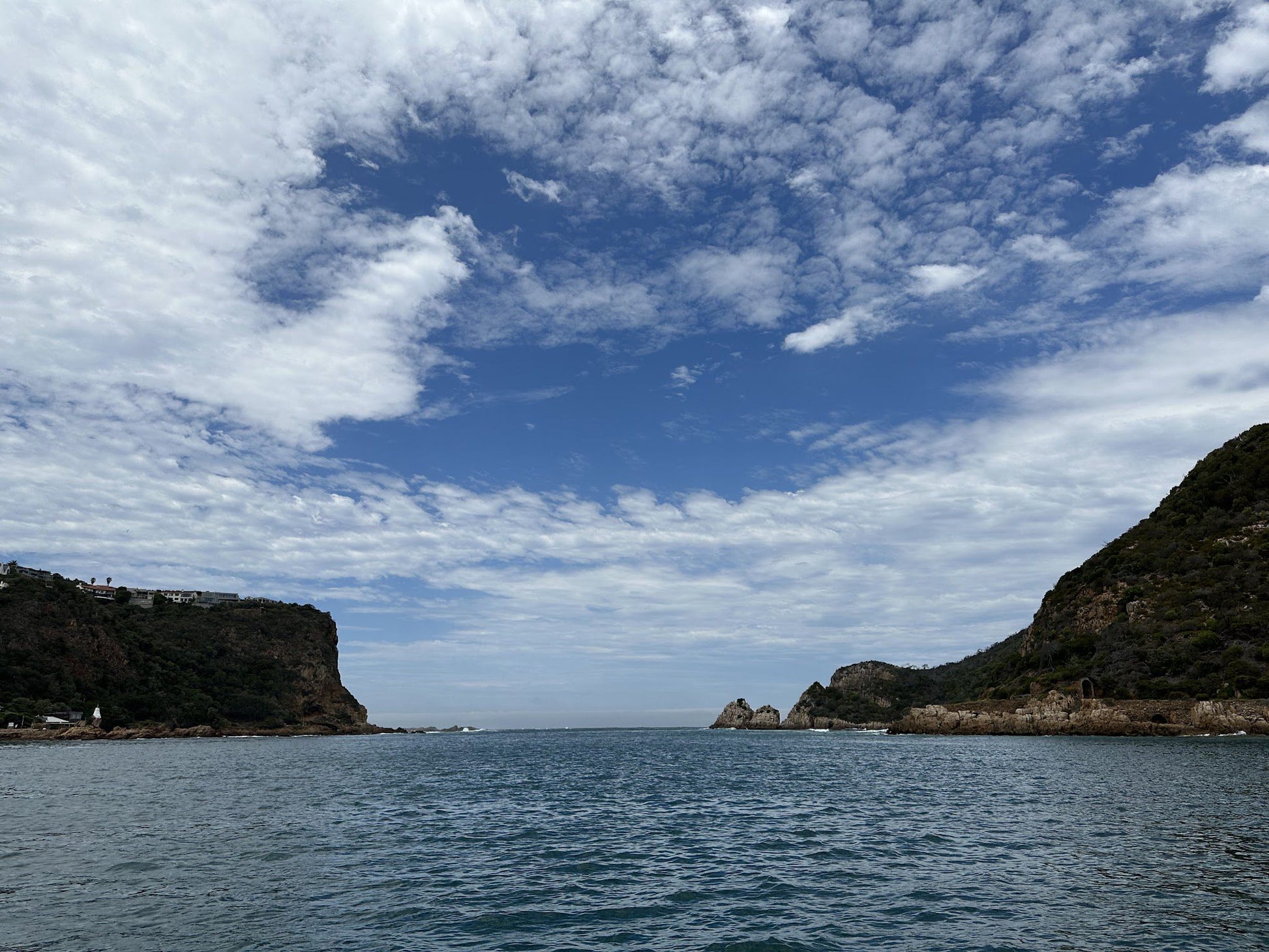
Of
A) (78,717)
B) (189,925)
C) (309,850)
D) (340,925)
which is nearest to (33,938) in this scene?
(189,925)

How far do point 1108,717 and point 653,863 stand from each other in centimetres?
11066

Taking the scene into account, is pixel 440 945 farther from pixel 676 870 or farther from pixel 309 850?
pixel 309 850

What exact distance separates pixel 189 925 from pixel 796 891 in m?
18.2

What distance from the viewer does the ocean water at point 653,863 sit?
759 inches

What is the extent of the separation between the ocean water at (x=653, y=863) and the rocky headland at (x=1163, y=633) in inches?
2097

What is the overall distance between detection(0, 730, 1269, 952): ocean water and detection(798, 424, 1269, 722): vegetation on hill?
191 ft

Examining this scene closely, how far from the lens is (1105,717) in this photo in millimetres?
110062

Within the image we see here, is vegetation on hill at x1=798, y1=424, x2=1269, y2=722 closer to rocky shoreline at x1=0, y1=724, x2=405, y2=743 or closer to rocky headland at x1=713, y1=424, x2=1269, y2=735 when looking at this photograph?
rocky headland at x1=713, y1=424, x2=1269, y2=735

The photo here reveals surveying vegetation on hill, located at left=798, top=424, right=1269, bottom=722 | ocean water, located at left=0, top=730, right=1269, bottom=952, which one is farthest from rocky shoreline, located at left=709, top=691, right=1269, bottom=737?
ocean water, located at left=0, top=730, right=1269, bottom=952

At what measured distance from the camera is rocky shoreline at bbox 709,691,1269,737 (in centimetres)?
9644

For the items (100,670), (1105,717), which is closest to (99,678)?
(100,670)

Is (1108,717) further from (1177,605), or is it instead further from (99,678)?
(99,678)

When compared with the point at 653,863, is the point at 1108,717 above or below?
below

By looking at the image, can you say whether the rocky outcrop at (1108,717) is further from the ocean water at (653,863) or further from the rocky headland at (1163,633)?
the ocean water at (653,863)
